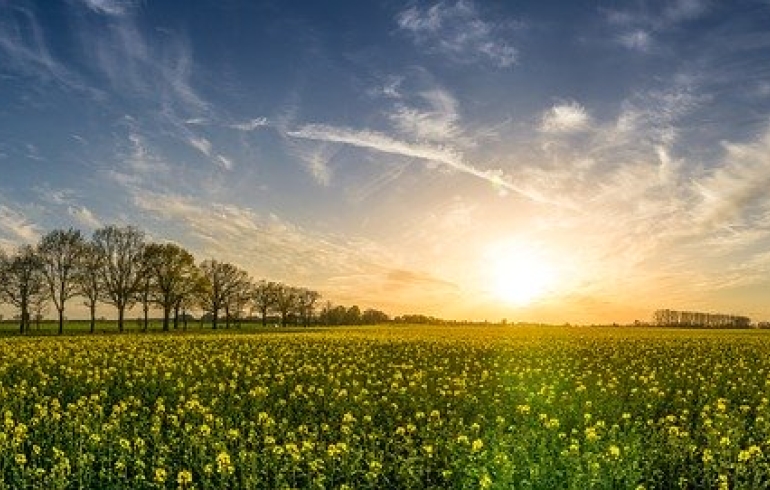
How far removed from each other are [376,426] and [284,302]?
4466 inches

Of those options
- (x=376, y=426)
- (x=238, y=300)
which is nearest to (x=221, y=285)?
(x=238, y=300)

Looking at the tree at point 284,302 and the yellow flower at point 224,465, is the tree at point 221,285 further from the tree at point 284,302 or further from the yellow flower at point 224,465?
the yellow flower at point 224,465

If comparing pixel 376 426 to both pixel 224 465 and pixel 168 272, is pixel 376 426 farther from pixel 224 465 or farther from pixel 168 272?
pixel 168 272

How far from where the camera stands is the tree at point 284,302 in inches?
5074

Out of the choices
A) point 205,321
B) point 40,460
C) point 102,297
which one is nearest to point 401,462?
point 40,460

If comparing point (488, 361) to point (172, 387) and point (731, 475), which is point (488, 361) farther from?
point (731, 475)

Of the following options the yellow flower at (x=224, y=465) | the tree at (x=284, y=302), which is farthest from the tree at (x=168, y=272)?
the yellow flower at (x=224, y=465)

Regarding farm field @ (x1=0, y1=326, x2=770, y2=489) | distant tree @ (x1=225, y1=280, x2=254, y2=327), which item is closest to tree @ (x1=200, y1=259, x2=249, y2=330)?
distant tree @ (x1=225, y1=280, x2=254, y2=327)

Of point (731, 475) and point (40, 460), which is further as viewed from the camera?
point (40, 460)

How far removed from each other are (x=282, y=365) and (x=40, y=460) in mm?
14839

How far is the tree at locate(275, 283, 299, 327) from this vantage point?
423 ft

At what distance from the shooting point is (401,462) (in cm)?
1316

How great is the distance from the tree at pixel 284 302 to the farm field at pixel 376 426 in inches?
3729

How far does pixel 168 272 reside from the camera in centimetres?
9038
